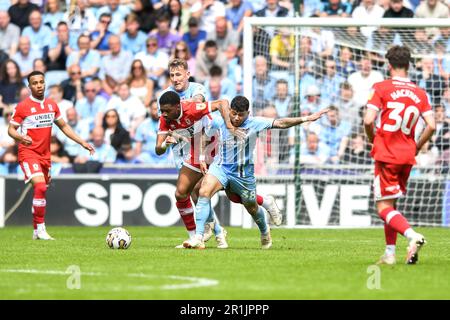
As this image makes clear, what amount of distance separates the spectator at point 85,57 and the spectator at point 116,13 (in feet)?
2.38

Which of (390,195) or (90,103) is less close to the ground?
(90,103)

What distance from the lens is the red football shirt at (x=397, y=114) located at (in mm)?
11500

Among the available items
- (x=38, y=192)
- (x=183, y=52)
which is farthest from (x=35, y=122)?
(x=183, y=52)

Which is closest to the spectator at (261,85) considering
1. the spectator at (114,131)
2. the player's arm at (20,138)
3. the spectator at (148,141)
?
the spectator at (148,141)

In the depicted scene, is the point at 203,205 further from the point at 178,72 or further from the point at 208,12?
the point at 208,12

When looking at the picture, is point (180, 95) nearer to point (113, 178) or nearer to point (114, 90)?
point (113, 178)

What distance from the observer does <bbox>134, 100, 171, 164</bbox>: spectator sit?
22656 millimetres

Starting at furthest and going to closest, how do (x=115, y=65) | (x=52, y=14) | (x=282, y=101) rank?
(x=52, y=14) < (x=115, y=65) < (x=282, y=101)

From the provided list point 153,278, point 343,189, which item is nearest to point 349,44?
point 343,189

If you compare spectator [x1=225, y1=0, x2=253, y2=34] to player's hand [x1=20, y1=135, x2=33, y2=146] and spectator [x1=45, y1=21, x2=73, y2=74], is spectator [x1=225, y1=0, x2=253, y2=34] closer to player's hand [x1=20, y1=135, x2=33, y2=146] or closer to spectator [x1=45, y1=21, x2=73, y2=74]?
spectator [x1=45, y1=21, x2=73, y2=74]

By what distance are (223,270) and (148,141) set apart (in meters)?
12.3

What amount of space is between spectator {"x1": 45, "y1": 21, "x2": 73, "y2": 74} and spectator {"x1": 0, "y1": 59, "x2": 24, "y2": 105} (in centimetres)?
87

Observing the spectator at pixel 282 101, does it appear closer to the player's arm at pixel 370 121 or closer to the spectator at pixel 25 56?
the spectator at pixel 25 56

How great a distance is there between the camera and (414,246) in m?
11.3
